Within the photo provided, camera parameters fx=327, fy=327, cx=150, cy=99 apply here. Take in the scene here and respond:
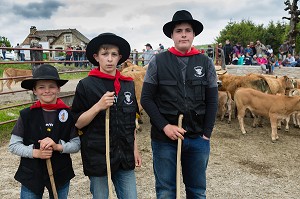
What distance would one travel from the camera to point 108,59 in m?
2.63

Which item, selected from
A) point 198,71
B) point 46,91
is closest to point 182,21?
point 198,71

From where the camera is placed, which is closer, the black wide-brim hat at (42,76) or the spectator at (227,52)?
the black wide-brim hat at (42,76)

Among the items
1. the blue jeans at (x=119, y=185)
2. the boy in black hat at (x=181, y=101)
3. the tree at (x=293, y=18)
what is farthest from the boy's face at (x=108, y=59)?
the tree at (x=293, y=18)

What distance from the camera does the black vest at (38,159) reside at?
262 cm

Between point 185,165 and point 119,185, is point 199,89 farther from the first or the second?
point 119,185

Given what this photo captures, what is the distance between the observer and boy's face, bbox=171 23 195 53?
2.82 m

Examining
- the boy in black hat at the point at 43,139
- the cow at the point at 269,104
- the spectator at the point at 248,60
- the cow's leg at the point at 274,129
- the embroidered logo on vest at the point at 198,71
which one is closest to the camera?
the boy in black hat at the point at 43,139

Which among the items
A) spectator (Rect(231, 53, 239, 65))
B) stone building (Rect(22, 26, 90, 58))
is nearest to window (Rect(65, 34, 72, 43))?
stone building (Rect(22, 26, 90, 58))

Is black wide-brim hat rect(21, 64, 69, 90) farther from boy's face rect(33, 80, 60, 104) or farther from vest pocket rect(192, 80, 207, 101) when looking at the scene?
vest pocket rect(192, 80, 207, 101)

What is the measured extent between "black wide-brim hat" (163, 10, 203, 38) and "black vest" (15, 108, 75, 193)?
1181 millimetres

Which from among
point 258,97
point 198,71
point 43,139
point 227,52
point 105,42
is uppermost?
point 227,52

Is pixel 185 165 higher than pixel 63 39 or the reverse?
the reverse

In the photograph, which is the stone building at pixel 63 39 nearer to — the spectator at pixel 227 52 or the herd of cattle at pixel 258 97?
the spectator at pixel 227 52

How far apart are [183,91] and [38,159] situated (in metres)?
1.32
